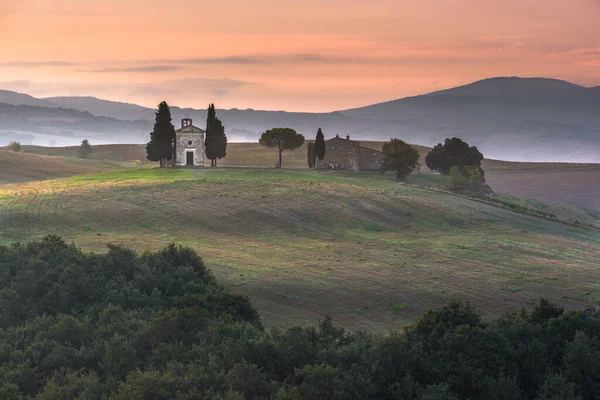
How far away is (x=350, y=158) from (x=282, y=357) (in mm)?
90552

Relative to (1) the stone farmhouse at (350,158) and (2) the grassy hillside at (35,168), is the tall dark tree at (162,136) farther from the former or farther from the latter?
(1) the stone farmhouse at (350,158)

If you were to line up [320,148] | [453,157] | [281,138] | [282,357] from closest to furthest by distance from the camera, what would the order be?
[282,357], [281,138], [320,148], [453,157]

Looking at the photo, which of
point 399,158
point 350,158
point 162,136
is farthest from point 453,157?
point 162,136

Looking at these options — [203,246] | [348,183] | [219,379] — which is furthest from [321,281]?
[348,183]

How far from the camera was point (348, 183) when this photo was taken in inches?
3041

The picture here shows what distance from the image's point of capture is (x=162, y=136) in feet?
299

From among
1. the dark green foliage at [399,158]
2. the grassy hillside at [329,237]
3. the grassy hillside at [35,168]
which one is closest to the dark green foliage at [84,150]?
the grassy hillside at [35,168]

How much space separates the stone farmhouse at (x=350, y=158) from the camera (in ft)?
348

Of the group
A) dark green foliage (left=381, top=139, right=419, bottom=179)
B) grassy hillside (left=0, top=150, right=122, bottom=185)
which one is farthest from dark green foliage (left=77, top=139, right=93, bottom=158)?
dark green foliage (left=381, top=139, right=419, bottom=179)

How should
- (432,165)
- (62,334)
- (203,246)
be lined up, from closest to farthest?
(62,334)
(203,246)
(432,165)

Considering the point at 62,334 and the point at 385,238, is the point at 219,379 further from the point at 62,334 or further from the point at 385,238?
Result: the point at 385,238

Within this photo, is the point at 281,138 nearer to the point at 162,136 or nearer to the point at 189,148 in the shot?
the point at 189,148

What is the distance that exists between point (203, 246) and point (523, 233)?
86.4ft

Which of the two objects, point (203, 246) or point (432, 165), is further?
point (432, 165)
